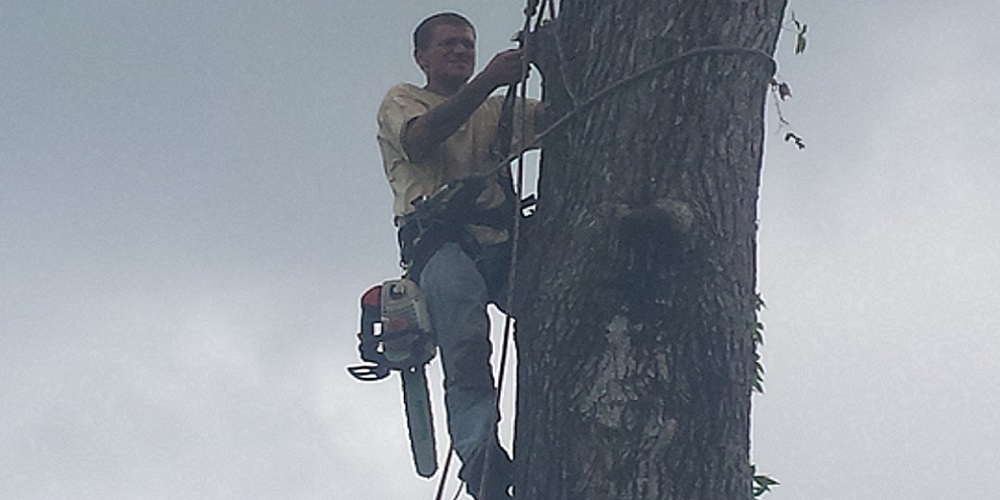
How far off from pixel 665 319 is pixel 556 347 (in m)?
0.26

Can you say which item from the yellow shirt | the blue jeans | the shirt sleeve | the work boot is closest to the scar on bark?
the work boot

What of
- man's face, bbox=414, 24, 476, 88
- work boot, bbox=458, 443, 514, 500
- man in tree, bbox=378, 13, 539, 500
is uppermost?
man's face, bbox=414, 24, 476, 88

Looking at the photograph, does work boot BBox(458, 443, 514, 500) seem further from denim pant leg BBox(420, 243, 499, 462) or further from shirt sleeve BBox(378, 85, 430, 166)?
shirt sleeve BBox(378, 85, 430, 166)

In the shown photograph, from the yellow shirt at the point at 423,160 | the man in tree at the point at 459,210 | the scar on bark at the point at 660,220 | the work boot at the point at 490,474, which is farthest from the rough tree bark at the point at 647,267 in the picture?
the yellow shirt at the point at 423,160

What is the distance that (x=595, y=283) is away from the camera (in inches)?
131

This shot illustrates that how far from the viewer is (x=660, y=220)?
3262mm

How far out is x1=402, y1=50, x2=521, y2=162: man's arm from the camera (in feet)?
13.4

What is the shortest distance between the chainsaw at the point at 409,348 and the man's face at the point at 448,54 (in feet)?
2.45

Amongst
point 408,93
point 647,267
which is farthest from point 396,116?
point 647,267

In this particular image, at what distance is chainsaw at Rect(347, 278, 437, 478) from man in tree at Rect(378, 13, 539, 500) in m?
0.06

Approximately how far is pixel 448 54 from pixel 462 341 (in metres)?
1.08

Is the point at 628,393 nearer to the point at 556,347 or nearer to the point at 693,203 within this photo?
the point at 556,347

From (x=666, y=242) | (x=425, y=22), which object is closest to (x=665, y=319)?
(x=666, y=242)

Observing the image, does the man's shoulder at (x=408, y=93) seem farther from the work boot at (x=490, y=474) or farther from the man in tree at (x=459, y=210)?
the work boot at (x=490, y=474)
